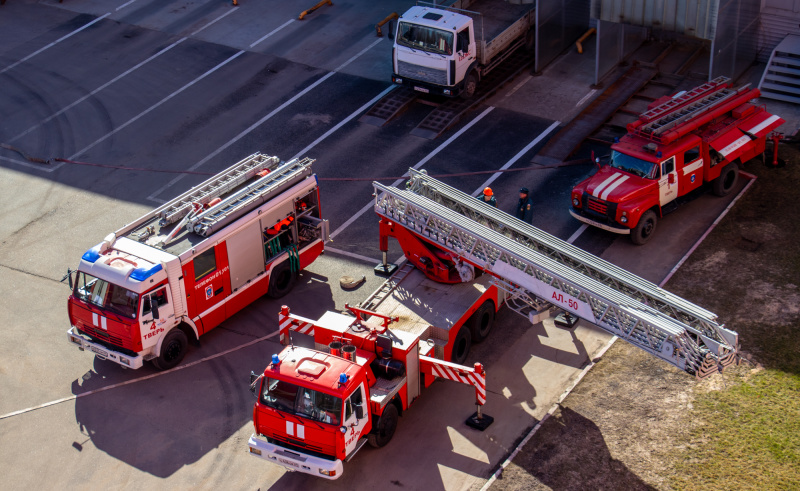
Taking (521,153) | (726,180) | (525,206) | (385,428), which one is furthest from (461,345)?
(726,180)

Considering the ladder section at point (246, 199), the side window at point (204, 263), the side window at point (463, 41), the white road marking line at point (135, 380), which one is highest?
the side window at point (463, 41)

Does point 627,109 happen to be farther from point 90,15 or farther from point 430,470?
point 90,15

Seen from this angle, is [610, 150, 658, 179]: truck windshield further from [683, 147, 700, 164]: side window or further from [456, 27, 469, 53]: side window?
[456, 27, 469, 53]: side window

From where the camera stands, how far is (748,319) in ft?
67.9

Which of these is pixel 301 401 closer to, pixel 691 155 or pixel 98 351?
pixel 98 351

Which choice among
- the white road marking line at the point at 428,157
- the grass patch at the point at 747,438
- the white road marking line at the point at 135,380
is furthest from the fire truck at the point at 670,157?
the white road marking line at the point at 135,380

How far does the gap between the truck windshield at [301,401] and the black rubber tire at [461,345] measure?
4.00m

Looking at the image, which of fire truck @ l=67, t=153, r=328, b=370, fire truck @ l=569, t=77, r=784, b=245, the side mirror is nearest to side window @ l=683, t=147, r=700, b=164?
fire truck @ l=569, t=77, r=784, b=245

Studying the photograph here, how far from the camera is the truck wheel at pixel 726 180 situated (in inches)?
979

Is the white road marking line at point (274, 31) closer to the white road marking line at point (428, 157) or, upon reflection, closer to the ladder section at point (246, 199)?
the white road marking line at point (428, 157)

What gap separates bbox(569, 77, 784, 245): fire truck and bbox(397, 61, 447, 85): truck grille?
7096mm

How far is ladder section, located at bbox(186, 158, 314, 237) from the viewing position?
2039cm

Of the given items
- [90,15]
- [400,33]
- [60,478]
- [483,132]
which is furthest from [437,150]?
[90,15]

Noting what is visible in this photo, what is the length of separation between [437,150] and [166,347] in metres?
11.3
